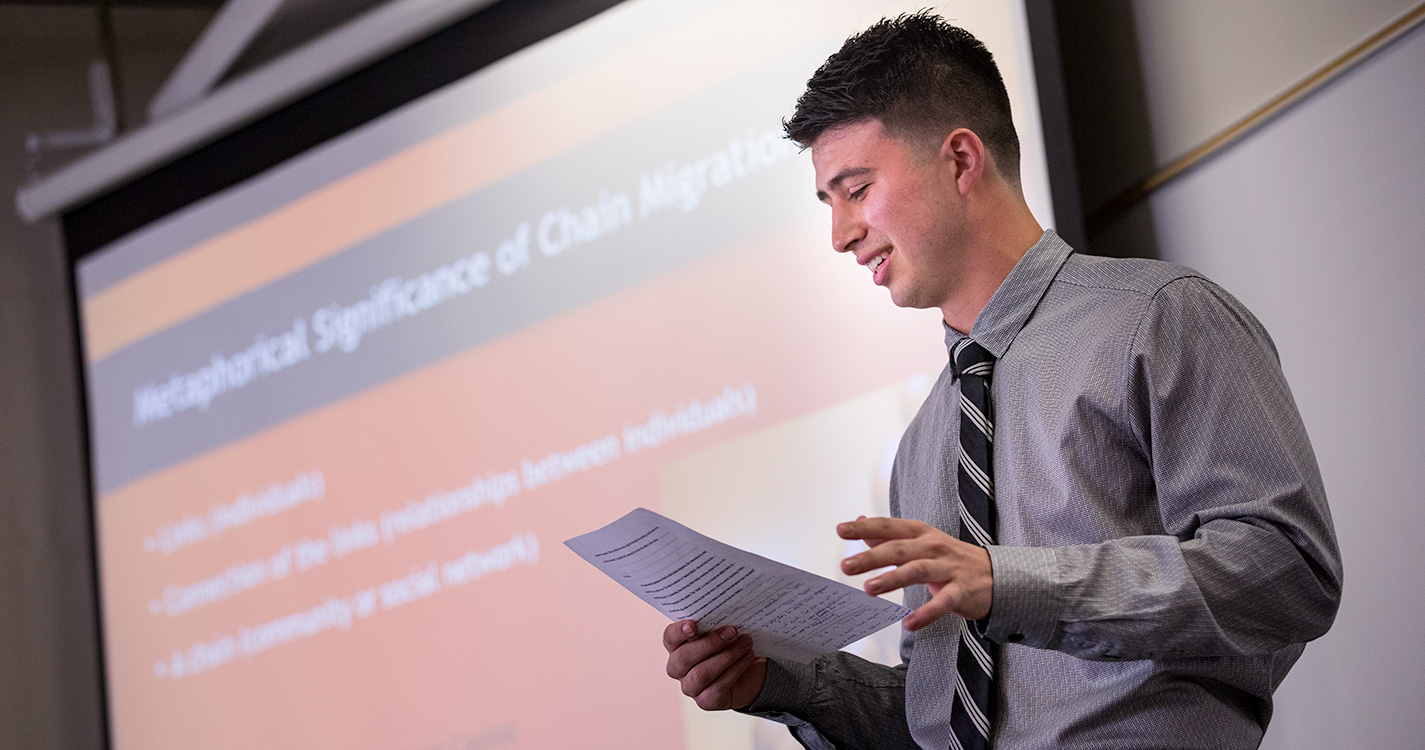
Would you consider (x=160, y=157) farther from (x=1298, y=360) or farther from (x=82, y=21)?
(x=1298, y=360)

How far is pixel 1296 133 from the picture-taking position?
1.90 meters

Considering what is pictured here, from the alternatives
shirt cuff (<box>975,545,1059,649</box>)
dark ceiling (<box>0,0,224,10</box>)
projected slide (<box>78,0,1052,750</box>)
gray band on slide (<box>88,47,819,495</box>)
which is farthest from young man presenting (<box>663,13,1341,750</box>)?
dark ceiling (<box>0,0,224,10</box>)

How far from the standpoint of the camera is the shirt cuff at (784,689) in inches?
53.8

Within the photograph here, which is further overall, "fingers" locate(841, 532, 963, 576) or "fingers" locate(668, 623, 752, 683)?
"fingers" locate(668, 623, 752, 683)

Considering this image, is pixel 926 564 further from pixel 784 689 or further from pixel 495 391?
pixel 495 391

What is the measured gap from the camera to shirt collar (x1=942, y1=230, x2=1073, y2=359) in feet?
4.25

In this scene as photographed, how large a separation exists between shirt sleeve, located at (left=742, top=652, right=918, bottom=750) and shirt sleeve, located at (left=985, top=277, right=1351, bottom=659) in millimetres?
423

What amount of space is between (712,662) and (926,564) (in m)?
0.40

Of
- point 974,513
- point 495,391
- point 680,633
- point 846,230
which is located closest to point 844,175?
point 846,230

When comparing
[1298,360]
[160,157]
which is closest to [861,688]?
[1298,360]

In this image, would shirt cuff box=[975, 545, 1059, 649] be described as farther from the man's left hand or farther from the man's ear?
the man's ear

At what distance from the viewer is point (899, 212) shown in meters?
1.35

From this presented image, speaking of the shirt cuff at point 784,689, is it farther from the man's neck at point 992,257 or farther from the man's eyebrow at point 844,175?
the man's eyebrow at point 844,175

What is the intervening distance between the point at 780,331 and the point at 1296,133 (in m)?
0.94
